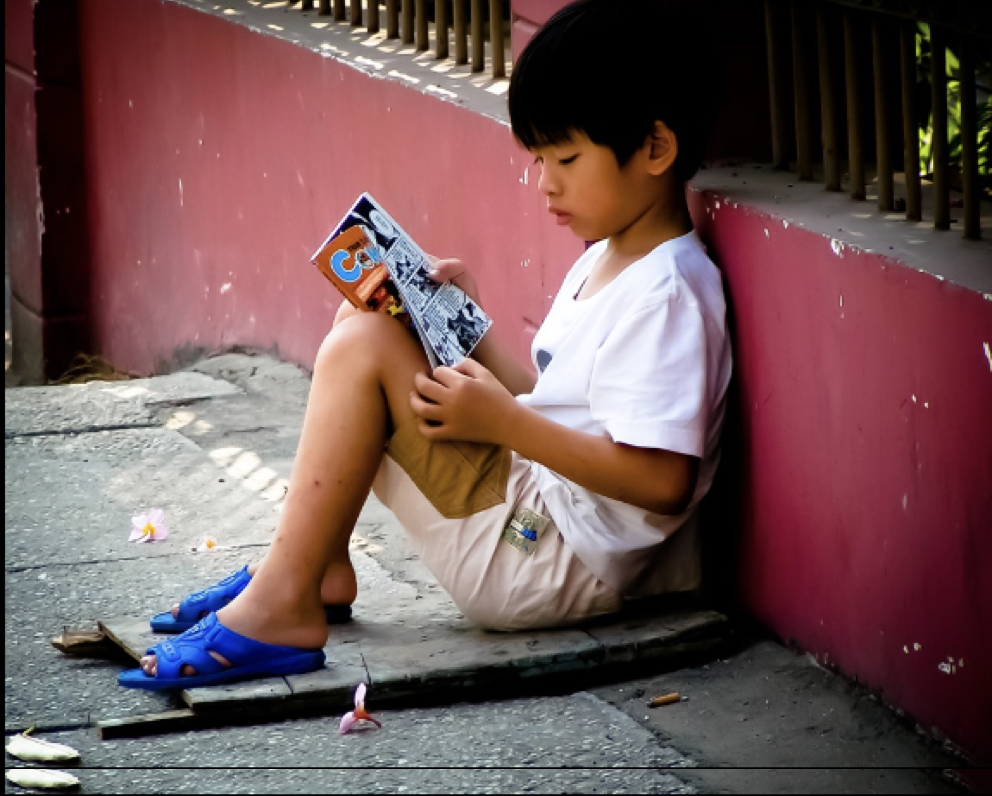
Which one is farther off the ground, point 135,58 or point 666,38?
point 666,38

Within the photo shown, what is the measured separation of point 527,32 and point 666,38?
94cm

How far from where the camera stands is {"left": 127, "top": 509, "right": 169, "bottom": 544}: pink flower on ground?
3781mm

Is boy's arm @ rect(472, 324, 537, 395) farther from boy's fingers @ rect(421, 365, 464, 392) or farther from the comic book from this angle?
boy's fingers @ rect(421, 365, 464, 392)

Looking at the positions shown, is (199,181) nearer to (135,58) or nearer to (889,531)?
(135,58)

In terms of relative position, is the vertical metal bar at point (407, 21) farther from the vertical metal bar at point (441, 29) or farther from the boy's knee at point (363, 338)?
the boy's knee at point (363, 338)

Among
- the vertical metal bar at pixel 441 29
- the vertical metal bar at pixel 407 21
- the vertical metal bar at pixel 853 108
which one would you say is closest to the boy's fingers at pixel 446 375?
the vertical metal bar at pixel 853 108

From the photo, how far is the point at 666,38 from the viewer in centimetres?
274

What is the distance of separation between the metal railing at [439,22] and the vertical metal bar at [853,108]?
144 cm

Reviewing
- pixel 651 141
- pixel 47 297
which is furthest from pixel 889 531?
pixel 47 297

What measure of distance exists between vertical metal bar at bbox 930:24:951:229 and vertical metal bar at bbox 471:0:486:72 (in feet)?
5.99

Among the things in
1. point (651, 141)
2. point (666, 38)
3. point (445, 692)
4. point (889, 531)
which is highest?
point (666, 38)

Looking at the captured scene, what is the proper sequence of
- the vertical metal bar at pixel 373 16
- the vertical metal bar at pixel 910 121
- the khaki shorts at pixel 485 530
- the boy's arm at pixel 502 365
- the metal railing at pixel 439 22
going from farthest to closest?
the vertical metal bar at pixel 373 16 < the metal railing at pixel 439 22 < the boy's arm at pixel 502 365 < the khaki shorts at pixel 485 530 < the vertical metal bar at pixel 910 121

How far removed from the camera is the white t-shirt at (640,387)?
2656mm

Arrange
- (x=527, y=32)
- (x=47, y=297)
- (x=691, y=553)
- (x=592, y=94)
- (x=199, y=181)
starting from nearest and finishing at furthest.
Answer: (x=592, y=94)
(x=691, y=553)
(x=527, y=32)
(x=199, y=181)
(x=47, y=297)
